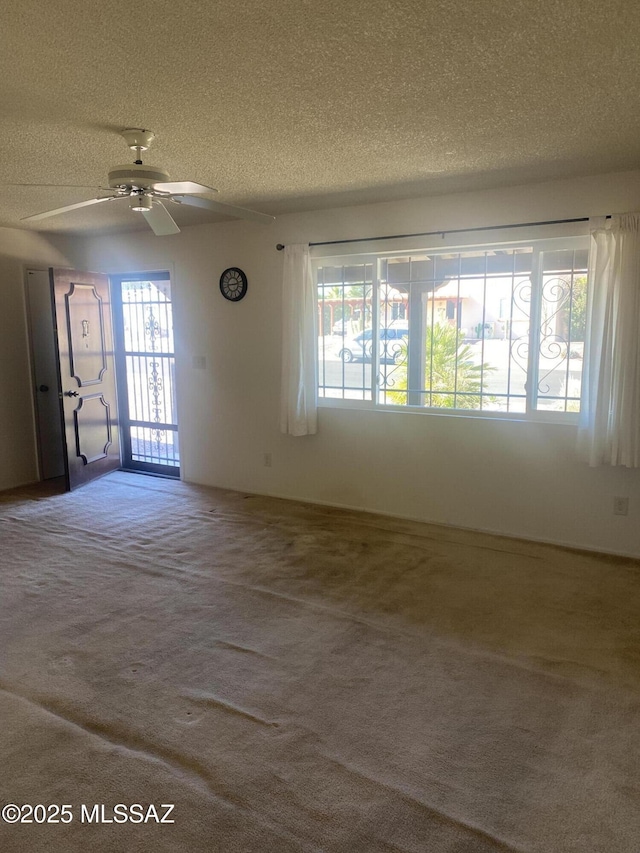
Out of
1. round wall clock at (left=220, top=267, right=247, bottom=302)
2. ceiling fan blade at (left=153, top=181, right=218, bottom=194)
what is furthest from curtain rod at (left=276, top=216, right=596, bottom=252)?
ceiling fan blade at (left=153, top=181, right=218, bottom=194)

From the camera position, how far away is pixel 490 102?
239 cm

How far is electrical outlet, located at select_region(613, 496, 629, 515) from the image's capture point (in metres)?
3.82

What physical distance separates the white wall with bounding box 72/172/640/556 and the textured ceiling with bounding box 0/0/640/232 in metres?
0.53

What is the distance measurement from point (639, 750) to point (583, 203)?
3076 millimetres

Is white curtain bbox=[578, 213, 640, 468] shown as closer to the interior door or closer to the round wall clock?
the round wall clock

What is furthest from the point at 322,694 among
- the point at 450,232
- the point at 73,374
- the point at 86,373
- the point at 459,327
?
the point at 86,373

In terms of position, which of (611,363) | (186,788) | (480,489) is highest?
(611,363)

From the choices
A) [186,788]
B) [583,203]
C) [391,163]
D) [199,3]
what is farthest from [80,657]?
[583,203]

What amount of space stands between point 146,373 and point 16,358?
4.03ft

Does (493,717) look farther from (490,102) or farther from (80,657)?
(490,102)

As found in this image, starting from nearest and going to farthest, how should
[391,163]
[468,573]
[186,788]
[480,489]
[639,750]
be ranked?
[186,788] → [639,750] → [391,163] → [468,573] → [480,489]

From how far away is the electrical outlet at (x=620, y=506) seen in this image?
3816 mm

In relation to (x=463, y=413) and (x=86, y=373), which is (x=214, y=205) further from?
(x=86, y=373)

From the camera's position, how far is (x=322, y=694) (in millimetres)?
2477
